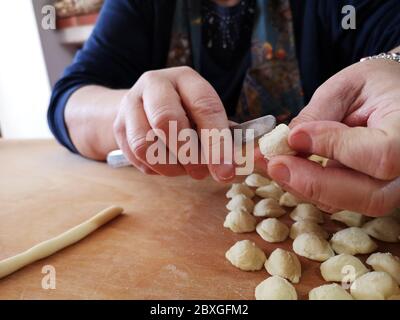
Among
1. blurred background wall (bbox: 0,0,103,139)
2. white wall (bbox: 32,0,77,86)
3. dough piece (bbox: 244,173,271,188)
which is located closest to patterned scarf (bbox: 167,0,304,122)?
dough piece (bbox: 244,173,271,188)

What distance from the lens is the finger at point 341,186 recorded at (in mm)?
362

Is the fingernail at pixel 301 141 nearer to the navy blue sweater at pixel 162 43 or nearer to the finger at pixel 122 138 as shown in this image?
the finger at pixel 122 138

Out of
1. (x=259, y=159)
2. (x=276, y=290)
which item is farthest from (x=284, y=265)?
(x=259, y=159)

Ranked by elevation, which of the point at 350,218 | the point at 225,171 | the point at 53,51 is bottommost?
the point at 350,218

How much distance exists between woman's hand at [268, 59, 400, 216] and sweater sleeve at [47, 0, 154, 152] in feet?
1.91

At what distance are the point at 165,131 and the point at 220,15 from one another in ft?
1.69

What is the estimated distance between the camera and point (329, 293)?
1.28 ft

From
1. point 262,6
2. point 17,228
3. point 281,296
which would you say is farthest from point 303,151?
point 262,6

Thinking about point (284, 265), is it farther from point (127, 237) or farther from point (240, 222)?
point (127, 237)

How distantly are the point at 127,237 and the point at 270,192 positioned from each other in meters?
0.25

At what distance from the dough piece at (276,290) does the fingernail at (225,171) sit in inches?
5.5
